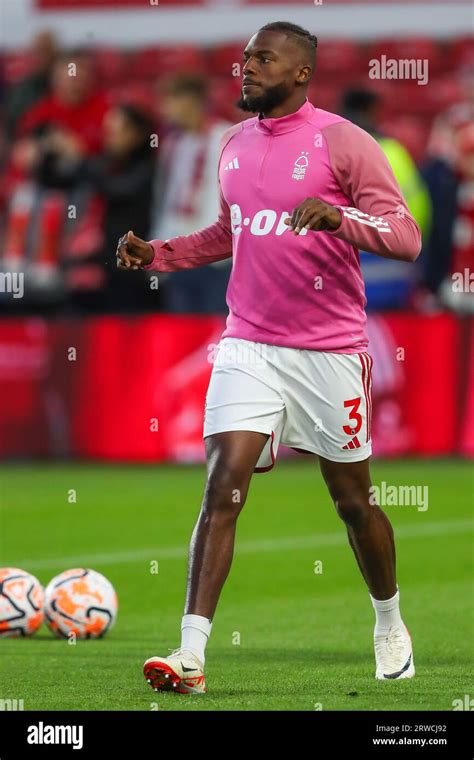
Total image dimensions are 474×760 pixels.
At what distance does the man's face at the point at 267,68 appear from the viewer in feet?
23.5

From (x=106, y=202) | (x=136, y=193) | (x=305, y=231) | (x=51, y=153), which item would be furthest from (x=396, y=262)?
(x=305, y=231)

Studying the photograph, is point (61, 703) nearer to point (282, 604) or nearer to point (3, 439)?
point (282, 604)

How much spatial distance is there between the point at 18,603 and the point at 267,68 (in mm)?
3187

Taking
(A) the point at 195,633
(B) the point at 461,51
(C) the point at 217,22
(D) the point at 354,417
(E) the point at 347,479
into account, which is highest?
(C) the point at 217,22

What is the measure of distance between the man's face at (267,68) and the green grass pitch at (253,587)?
Result: 7.91ft

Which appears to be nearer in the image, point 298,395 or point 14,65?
point 298,395

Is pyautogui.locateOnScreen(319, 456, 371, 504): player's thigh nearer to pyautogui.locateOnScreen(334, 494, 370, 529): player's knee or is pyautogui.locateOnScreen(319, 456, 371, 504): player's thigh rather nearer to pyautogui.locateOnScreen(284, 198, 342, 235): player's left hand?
pyautogui.locateOnScreen(334, 494, 370, 529): player's knee

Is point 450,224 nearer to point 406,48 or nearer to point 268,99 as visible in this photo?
point 406,48


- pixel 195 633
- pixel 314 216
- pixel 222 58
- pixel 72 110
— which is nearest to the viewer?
pixel 314 216

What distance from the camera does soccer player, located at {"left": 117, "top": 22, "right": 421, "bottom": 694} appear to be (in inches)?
275

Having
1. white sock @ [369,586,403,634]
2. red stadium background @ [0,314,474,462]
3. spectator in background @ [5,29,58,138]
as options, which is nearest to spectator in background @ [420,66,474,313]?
red stadium background @ [0,314,474,462]

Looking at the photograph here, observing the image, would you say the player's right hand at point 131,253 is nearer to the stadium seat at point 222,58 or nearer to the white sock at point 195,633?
the white sock at point 195,633

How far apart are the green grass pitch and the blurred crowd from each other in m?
2.21

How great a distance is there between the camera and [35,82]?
71.9ft
